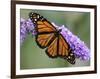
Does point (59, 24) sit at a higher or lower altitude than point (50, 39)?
higher

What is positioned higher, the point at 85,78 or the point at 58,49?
the point at 58,49

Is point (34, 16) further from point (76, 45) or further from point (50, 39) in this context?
point (76, 45)

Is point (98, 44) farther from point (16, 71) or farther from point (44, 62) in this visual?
point (16, 71)

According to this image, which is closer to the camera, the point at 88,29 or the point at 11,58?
the point at 11,58

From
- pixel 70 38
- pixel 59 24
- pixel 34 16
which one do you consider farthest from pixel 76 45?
pixel 34 16

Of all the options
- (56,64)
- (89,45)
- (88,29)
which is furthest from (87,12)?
(56,64)

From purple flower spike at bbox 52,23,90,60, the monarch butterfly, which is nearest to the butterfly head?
the monarch butterfly

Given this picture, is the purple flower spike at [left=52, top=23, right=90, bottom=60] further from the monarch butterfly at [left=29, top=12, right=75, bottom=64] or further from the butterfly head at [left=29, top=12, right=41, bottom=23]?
the butterfly head at [left=29, top=12, right=41, bottom=23]
